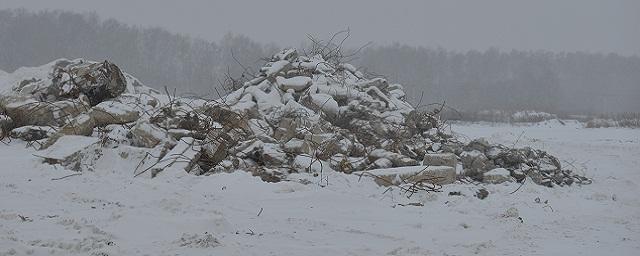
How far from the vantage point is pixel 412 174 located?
5.75 metres

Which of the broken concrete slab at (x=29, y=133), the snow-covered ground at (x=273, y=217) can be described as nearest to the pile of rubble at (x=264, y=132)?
the broken concrete slab at (x=29, y=133)

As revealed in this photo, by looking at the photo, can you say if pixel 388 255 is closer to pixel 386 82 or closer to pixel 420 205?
pixel 420 205

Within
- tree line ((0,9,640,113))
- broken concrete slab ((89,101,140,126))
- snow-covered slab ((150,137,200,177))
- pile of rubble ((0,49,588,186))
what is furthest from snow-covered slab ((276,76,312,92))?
tree line ((0,9,640,113))

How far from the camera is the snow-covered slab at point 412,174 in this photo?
5648 millimetres

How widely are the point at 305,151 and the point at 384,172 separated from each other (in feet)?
3.32

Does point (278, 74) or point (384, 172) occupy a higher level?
point (278, 74)

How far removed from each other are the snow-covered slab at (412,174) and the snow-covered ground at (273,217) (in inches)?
5.4

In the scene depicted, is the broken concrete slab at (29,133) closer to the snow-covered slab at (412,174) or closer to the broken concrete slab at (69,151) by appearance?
the broken concrete slab at (69,151)

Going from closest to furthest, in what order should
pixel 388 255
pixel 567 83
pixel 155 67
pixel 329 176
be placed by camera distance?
pixel 388 255
pixel 329 176
pixel 155 67
pixel 567 83

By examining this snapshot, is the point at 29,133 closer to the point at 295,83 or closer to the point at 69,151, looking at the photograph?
the point at 69,151

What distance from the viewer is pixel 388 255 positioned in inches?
133

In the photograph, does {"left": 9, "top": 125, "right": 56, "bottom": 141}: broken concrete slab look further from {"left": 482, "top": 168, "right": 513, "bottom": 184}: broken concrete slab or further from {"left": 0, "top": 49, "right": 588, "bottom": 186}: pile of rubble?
{"left": 482, "top": 168, "right": 513, "bottom": 184}: broken concrete slab

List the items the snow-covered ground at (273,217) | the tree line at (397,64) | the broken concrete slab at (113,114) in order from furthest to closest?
the tree line at (397,64) < the broken concrete slab at (113,114) < the snow-covered ground at (273,217)

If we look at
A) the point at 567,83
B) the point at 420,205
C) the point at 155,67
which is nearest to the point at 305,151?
the point at 420,205
